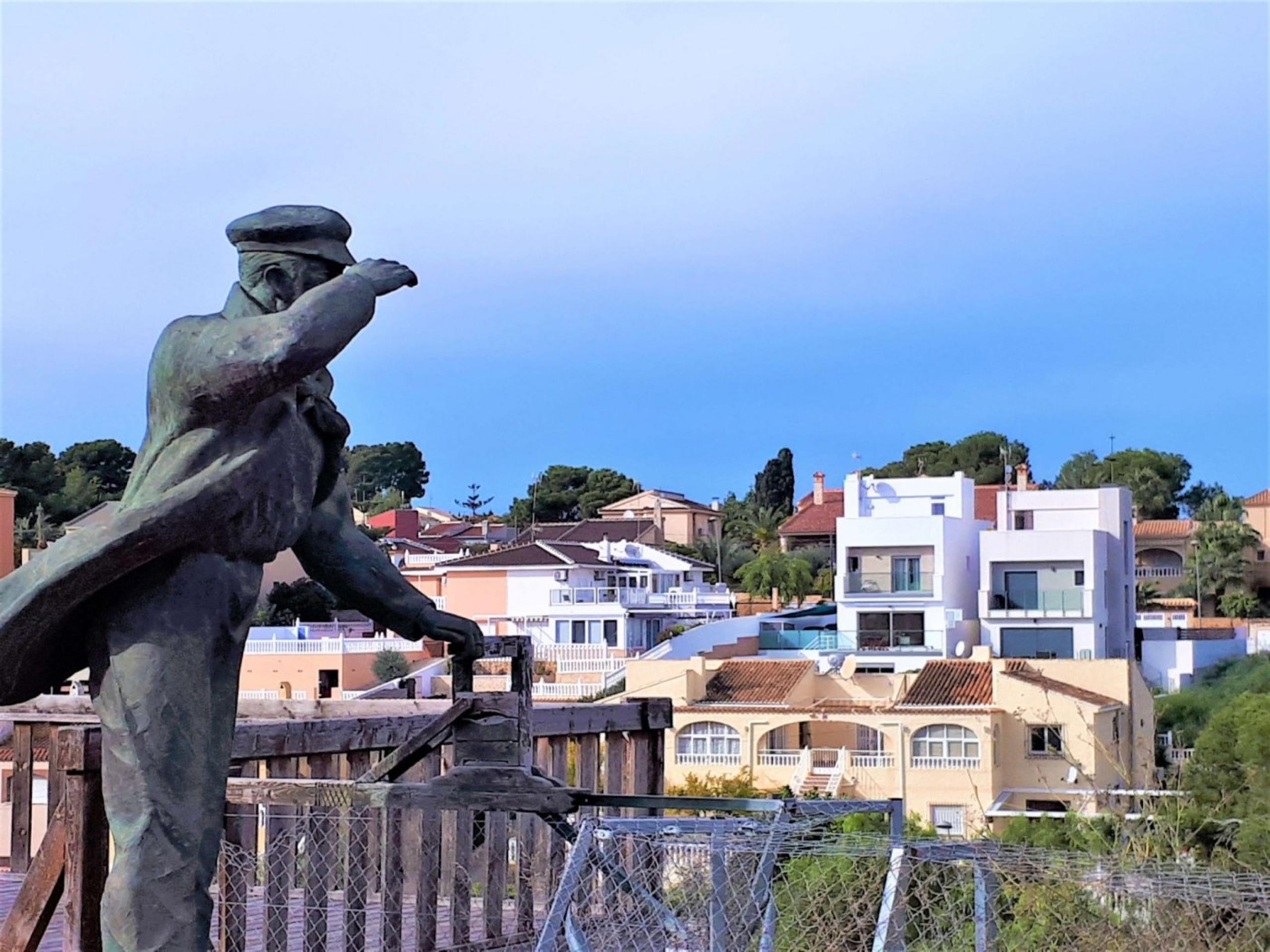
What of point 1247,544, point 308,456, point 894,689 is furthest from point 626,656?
point 308,456

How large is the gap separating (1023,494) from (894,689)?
1159cm

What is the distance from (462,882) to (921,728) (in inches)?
1056

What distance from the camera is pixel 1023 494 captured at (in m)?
42.5

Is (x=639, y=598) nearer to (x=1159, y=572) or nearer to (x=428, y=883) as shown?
(x=1159, y=572)

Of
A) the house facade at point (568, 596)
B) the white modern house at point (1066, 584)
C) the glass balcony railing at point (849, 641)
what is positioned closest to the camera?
the white modern house at point (1066, 584)

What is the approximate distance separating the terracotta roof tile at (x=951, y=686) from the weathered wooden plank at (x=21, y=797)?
1033 inches

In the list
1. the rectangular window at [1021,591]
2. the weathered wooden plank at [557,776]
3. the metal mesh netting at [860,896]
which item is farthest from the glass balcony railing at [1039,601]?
the weathered wooden plank at [557,776]

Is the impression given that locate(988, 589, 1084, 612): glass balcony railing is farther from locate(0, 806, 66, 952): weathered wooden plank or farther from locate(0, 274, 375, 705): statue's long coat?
locate(0, 274, 375, 705): statue's long coat

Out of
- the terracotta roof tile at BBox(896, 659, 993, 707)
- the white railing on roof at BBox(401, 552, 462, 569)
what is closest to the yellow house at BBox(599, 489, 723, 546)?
the white railing on roof at BBox(401, 552, 462, 569)

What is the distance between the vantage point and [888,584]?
39.8 meters

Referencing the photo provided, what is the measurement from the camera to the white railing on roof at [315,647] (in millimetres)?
33594

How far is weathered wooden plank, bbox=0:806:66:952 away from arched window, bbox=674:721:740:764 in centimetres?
2767

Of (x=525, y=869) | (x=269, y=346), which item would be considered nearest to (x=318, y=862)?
(x=525, y=869)

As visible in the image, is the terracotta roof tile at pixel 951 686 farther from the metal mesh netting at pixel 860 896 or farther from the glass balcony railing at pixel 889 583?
the metal mesh netting at pixel 860 896
